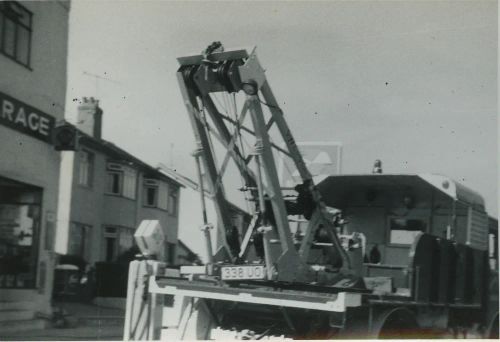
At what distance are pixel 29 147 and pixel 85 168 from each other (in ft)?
34.6

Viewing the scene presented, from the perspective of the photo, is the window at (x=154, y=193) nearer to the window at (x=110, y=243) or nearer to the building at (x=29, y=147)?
the window at (x=110, y=243)

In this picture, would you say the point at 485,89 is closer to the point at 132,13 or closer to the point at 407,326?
the point at 407,326

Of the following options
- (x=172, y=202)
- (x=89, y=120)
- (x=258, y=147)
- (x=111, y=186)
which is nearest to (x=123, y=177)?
(x=111, y=186)

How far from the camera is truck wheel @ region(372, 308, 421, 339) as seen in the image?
280 inches

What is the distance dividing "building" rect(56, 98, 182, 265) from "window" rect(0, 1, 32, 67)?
280 inches

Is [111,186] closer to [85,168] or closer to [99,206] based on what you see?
[99,206]

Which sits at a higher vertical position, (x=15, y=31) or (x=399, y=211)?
(x=15, y=31)

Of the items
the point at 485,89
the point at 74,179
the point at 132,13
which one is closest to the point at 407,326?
the point at 485,89

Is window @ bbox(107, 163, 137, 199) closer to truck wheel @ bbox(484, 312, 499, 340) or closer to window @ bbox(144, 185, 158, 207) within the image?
window @ bbox(144, 185, 158, 207)

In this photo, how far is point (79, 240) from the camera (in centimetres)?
2322

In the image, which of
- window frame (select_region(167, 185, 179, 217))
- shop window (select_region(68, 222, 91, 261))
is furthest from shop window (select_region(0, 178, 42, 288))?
window frame (select_region(167, 185, 179, 217))

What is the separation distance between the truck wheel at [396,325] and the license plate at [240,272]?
1225 mm

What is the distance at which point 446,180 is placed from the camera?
8.70 meters

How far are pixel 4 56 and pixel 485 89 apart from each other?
809cm
